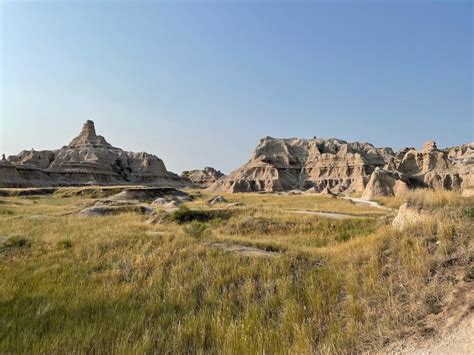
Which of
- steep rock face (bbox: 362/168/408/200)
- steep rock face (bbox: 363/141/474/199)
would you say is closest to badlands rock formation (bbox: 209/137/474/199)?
steep rock face (bbox: 363/141/474/199)

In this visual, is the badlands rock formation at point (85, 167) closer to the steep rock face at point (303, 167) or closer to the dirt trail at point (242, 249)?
the steep rock face at point (303, 167)

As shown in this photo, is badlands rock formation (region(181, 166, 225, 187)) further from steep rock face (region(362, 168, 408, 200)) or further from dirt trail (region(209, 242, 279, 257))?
dirt trail (region(209, 242, 279, 257))

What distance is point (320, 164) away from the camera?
10944 centimetres

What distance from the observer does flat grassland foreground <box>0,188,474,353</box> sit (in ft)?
13.4

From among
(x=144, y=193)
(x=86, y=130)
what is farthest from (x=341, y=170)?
(x=86, y=130)

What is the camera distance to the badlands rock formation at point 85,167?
92.2 metres

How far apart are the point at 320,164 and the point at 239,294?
108 meters

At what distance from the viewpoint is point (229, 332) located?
4.34 m

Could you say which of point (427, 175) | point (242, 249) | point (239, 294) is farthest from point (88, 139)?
point (239, 294)

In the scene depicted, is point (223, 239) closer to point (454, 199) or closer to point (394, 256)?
point (394, 256)

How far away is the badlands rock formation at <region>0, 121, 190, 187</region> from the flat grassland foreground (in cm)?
9558

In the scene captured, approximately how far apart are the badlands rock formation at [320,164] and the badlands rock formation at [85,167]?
3813 cm

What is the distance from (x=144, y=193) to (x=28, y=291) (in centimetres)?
4658

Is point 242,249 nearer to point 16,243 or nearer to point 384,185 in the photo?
point 16,243
